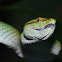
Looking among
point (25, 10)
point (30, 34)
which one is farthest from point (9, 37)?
point (25, 10)

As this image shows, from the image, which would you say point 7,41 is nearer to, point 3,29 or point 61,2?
point 3,29

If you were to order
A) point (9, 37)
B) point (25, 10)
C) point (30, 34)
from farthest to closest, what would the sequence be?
point (25, 10) → point (9, 37) → point (30, 34)

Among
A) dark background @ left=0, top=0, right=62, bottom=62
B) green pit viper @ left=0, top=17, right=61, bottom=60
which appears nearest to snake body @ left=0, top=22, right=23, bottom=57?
green pit viper @ left=0, top=17, right=61, bottom=60

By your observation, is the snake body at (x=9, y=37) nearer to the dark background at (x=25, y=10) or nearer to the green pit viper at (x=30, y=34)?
the green pit viper at (x=30, y=34)

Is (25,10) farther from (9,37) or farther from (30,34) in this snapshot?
(30,34)

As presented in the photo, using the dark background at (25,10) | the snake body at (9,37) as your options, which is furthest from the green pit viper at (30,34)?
the dark background at (25,10)

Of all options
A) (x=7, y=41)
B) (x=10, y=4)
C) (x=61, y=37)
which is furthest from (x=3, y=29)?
(x=10, y=4)

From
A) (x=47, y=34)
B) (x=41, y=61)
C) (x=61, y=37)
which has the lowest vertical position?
(x=41, y=61)

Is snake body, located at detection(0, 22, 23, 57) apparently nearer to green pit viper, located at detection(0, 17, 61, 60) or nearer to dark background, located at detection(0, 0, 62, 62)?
green pit viper, located at detection(0, 17, 61, 60)
